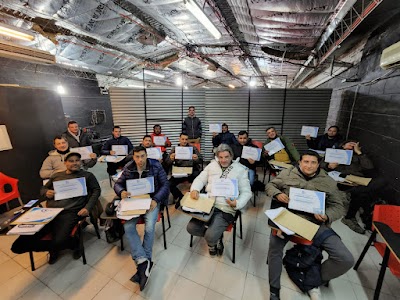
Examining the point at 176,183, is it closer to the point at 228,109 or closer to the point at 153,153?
the point at 153,153

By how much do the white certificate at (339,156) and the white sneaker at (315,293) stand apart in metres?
2.06

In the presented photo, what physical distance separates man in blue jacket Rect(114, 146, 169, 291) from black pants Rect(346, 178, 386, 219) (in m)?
3.20

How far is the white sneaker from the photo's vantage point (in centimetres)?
179

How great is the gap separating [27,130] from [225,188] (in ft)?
13.5

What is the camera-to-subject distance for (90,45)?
4.65m

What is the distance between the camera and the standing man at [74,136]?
375 centimetres

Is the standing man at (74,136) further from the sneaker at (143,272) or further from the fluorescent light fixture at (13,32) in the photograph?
the sneaker at (143,272)

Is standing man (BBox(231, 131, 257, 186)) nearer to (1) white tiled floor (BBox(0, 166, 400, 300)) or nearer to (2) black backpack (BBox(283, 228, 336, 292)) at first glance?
(1) white tiled floor (BBox(0, 166, 400, 300))

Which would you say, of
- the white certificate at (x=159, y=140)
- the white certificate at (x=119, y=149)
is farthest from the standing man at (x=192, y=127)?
the white certificate at (x=119, y=149)

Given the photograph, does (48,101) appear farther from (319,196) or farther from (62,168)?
(319,196)

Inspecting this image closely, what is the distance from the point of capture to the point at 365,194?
9.34 ft

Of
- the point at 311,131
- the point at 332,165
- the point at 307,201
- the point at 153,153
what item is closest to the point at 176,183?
the point at 153,153

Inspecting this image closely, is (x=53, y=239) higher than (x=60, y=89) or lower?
lower

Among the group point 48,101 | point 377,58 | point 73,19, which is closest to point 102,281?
point 48,101
